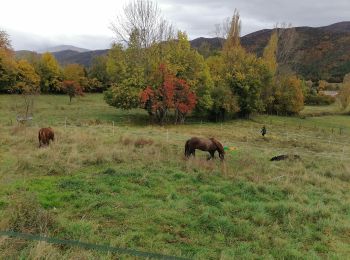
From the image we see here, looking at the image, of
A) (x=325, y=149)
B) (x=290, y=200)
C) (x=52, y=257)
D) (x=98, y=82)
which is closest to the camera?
(x=52, y=257)

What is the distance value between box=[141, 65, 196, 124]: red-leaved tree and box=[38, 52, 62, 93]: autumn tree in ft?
110

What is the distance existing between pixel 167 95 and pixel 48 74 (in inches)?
1471

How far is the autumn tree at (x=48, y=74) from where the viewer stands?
6334 cm

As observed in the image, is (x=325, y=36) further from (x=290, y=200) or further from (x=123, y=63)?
(x=290, y=200)

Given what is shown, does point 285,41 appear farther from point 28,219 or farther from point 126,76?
point 28,219

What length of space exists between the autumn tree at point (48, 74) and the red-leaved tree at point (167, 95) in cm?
3343

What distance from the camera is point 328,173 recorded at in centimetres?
1566

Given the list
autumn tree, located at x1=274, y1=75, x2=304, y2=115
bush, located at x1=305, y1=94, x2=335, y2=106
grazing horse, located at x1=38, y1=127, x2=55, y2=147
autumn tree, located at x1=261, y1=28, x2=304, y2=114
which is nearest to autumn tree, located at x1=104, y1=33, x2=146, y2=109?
grazing horse, located at x1=38, y1=127, x2=55, y2=147

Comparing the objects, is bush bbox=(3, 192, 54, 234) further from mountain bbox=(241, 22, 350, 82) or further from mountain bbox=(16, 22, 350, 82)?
mountain bbox=(241, 22, 350, 82)

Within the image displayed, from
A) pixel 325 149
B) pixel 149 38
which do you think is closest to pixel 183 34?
pixel 149 38

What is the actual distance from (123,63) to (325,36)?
167 m

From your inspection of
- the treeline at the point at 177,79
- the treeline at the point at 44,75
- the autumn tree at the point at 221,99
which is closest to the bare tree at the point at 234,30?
the treeline at the point at 177,79

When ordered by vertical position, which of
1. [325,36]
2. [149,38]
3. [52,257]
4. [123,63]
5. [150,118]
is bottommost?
[150,118]

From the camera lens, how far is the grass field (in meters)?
7.20
